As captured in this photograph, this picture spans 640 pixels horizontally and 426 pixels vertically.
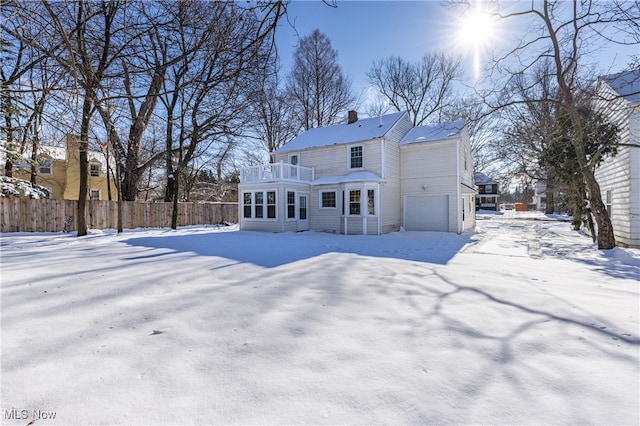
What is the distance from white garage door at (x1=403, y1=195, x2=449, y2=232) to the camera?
50.0 ft

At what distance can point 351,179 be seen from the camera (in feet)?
48.3

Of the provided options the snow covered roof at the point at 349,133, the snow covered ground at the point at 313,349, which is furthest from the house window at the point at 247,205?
the snow covered ground at the point at 313,349

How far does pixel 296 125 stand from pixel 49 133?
2034cm

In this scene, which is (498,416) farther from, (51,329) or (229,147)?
(229,147)

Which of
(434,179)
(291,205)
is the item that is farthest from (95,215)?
(434,179)

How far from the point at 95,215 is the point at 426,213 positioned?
56.6ft

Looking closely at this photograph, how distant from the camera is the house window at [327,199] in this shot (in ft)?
51.9

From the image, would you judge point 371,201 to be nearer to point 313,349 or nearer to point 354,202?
point 354,202

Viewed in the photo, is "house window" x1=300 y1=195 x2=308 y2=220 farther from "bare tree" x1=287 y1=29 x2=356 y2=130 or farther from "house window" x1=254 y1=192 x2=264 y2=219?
"bare tree" x1=287 y1=29 x2=356 y2=130

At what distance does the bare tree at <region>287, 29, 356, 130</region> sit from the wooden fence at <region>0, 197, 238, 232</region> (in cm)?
1053

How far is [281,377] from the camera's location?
2143 millimetres

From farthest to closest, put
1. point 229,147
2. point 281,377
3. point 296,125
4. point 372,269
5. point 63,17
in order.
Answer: point 296,125, point 229,147, point 372,269, point 63,17, point 281,377

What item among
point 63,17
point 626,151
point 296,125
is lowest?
point 626,151

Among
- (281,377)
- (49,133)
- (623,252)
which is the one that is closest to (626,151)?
(623,252)
